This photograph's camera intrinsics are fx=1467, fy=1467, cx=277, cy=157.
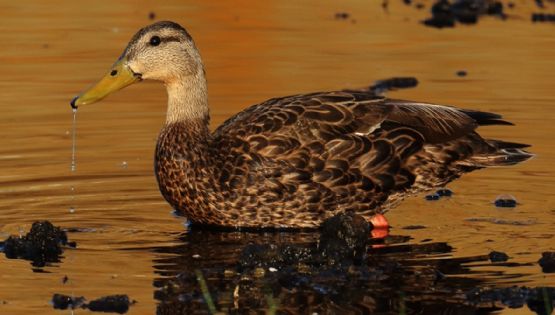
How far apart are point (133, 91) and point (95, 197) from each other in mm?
4639

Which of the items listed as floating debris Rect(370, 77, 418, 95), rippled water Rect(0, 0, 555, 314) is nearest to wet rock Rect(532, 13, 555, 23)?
rippled water Rect(0, 0, 555, 314)

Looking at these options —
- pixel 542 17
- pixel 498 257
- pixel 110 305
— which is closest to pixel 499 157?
pixel 498 257

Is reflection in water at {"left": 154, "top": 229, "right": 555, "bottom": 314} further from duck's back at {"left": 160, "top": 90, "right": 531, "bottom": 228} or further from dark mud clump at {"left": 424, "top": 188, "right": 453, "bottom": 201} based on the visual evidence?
dark mud clump at {"left": 424, "top": 188, "right": 453, "bottom": 201}

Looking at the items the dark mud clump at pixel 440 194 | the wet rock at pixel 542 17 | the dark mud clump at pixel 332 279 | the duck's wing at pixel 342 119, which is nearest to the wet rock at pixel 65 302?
the dark mud clump at pixel 332 279

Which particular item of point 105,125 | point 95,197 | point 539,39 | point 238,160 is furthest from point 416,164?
point 539,39

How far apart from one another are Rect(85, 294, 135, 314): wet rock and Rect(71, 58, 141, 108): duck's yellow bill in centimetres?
340

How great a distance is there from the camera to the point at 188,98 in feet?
41.3

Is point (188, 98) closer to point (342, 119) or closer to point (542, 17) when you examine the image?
point (342, 119)

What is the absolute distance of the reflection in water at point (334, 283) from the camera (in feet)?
30.1

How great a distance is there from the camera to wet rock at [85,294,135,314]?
9031mm

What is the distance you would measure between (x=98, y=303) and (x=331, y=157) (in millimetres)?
3233

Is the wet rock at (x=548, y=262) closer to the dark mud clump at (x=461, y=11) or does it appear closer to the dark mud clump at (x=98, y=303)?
the dark mud clump at (x=98, y=303)

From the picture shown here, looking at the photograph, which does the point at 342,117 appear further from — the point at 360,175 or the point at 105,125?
the point at 105,125

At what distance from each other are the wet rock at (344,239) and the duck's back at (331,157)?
1.08 metres
